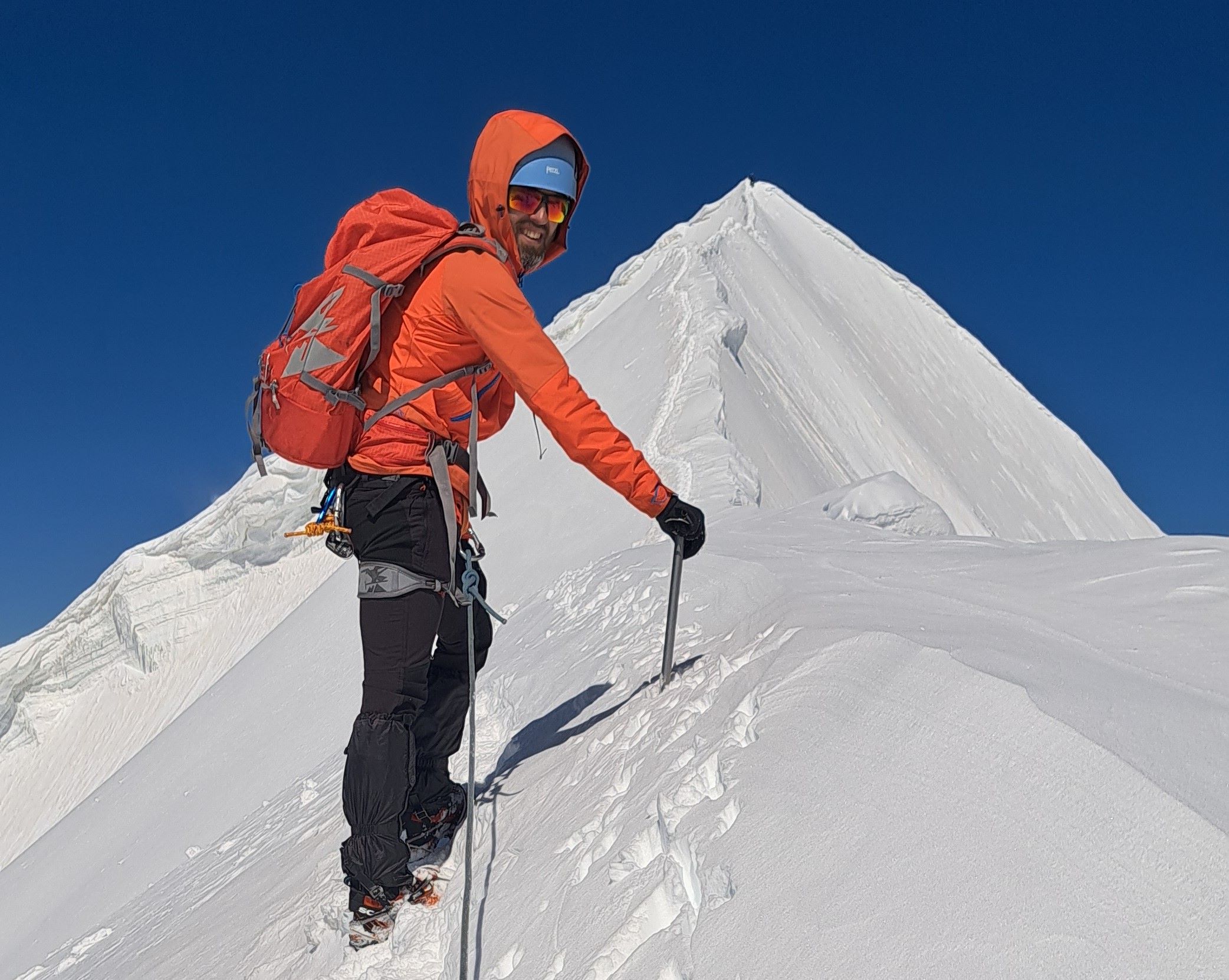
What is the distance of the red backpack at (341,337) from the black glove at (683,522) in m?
0.72

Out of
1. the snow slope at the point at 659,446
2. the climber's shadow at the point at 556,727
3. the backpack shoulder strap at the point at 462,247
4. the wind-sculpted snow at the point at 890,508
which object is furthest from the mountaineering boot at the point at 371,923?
the snow slope at the point at 659,446

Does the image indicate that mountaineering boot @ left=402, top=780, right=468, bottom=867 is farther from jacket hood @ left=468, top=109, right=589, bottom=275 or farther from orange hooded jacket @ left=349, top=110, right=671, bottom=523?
jacket hood @ left=468, top=109, right=589, bottom=275

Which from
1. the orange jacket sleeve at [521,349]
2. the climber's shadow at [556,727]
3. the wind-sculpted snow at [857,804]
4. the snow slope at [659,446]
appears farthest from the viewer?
the snow slope at [659,446]

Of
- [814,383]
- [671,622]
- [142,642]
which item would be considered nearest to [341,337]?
[671,622]

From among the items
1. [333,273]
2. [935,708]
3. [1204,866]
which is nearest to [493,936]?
[935,708]

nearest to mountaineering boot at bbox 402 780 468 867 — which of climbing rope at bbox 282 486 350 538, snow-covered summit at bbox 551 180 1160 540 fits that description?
climbing rope at bbox 282 486 350 538

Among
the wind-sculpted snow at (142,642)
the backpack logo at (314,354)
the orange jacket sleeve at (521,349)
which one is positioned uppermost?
the wind-sculpted snow at (142,642)

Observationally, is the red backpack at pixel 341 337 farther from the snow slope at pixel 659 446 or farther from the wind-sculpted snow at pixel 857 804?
the snow slope at pixel 659 446

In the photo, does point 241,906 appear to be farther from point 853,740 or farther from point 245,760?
point 245,760

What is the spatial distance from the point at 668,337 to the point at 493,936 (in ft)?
41.3

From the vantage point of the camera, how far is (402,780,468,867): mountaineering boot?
9.35 ft

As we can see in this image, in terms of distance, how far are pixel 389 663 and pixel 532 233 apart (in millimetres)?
1328

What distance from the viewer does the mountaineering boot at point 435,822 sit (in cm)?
285

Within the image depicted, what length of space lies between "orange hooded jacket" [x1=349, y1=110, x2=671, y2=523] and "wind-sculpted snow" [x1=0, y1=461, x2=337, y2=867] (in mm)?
13396
